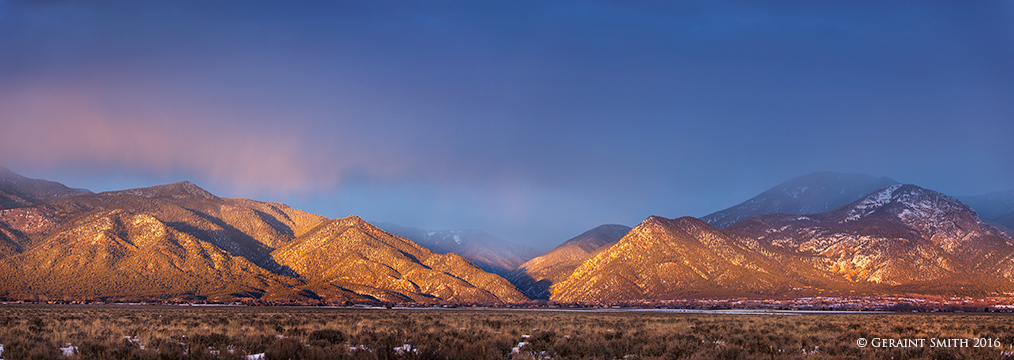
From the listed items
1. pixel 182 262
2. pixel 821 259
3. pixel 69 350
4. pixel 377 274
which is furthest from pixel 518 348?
pixel 821 259

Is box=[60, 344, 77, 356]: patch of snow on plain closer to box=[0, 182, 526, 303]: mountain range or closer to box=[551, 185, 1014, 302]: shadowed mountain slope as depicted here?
box=[0, 182, 526, 303]: mountain range

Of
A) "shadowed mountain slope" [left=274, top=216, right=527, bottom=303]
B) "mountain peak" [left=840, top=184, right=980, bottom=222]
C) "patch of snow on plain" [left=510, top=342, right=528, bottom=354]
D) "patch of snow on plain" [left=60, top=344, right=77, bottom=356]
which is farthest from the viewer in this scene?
"mountain peak" [left=840, top=184, right=980, bottom=222]

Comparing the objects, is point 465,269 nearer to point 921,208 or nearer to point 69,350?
point 921,208

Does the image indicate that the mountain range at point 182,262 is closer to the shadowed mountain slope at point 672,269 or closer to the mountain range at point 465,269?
the mountain range at point 465,269

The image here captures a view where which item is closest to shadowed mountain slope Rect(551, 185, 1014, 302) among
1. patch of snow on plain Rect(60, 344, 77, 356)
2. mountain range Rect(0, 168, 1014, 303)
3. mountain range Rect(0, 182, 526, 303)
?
mountain range Rect(0, 168, 1014, 303)

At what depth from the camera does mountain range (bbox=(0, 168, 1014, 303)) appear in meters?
140

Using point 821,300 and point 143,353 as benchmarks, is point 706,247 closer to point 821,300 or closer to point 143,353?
point 821,300

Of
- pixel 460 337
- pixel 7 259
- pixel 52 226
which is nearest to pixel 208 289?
pixel 7 259

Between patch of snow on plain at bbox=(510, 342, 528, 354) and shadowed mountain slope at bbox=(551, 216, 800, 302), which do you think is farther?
shadowed mountain slope at bbox=(551, 216, 800, 302)

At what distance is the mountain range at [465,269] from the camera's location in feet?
460

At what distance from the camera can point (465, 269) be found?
199 meters

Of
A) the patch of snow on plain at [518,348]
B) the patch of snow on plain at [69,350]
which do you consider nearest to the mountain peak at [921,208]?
the patch of snow on plain at [518,348]

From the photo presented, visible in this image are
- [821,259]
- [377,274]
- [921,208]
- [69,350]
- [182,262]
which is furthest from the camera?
[921,208]

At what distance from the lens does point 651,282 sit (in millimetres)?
159750
